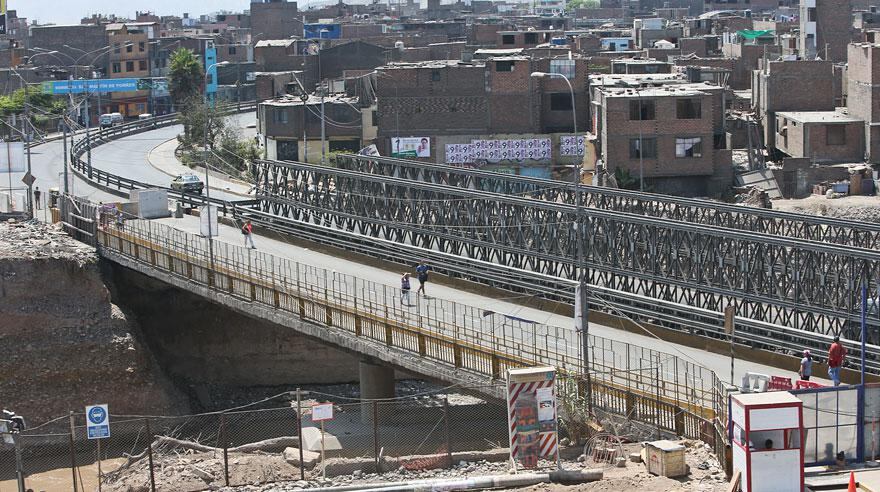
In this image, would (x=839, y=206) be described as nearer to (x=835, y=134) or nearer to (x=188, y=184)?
(x=835, y=134)

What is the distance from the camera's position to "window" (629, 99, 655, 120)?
274 ft

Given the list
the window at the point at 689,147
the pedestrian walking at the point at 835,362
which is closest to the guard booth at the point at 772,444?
the pedestrian walking at the point at 835,362

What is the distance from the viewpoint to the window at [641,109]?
83.4m

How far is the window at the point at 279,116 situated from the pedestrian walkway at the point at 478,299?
28.2 m

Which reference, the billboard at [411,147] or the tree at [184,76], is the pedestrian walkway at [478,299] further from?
the tree at [184,76]

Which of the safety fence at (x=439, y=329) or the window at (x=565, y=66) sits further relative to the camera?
the window at (x=565, y=66)

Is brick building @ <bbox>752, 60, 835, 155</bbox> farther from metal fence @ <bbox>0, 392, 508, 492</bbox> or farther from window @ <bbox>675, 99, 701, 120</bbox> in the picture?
metal fence @ <bbox>0, 392, 508, 492</bbox>

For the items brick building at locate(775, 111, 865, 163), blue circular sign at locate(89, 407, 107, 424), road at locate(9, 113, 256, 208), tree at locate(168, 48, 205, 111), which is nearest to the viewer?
blue circular sign at locate(89, 407, 107, 424)

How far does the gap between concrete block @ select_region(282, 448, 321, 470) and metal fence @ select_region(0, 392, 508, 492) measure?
0.08 metres

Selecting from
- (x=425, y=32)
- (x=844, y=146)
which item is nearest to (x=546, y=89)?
(x=844, y=146)

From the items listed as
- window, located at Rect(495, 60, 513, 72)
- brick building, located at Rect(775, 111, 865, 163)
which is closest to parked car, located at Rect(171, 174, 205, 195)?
window, located at Rect(495, 60, 513, 72)

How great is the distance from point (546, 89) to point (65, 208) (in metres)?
39.7

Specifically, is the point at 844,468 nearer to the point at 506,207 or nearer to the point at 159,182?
the point at 506,207

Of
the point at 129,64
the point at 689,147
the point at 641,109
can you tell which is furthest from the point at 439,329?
the point at 129,64
